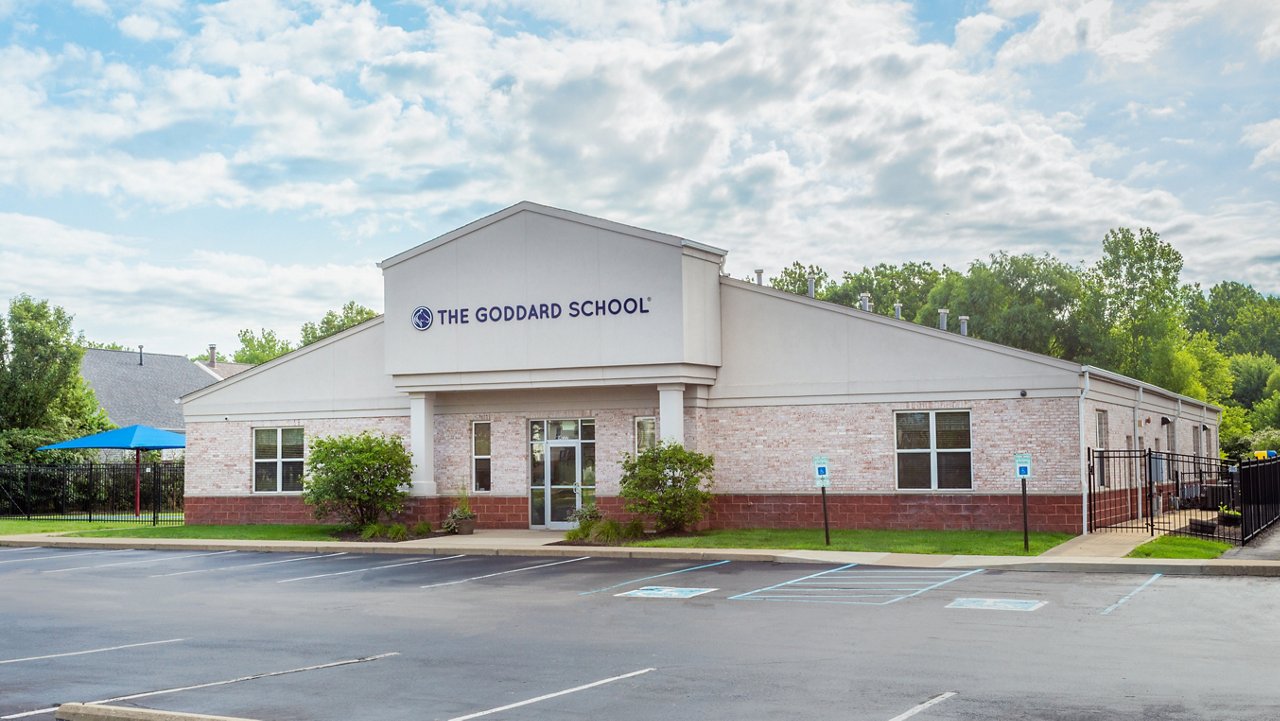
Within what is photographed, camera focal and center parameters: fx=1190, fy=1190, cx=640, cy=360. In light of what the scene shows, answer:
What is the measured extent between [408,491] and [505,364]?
4.12 metres

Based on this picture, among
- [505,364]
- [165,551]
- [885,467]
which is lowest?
[165,551]

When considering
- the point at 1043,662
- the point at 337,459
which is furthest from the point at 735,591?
the point at 337,459

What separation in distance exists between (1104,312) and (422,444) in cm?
5079

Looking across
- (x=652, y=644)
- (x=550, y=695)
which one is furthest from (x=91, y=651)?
(x=652, y=644)

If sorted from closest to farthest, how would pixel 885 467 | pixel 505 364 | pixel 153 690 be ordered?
pixel 153 690 → pixel 885 467 → pixel 505 364

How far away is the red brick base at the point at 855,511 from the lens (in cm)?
2455

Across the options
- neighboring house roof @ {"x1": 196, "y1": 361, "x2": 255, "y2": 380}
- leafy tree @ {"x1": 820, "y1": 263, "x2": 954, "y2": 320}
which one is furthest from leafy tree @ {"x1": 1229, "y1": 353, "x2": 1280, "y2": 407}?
neighboring house roof @ {"x1": 196, "y1": 361, "x2": 255, "y2": 380}

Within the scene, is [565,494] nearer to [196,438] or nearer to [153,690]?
[196,438]

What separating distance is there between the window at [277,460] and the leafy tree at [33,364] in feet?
55.9

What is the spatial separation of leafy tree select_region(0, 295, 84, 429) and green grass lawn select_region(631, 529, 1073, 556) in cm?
3010

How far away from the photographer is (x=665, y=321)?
86.7 ft

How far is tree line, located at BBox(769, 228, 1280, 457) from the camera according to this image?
64062 millimetres

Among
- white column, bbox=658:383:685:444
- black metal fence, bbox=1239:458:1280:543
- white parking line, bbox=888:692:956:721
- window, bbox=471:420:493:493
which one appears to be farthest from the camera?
window, bbox=471:420:493:493

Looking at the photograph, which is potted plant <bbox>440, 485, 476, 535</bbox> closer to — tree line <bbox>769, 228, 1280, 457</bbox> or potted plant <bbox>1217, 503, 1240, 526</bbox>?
potted plant <bbox>1217, 503, 1240, 526</bbox>
